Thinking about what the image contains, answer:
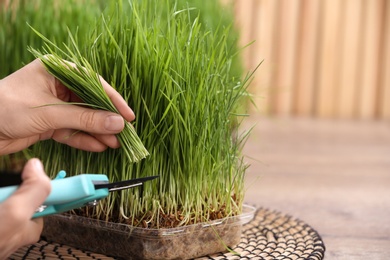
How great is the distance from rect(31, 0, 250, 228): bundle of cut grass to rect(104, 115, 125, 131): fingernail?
1.6 inches

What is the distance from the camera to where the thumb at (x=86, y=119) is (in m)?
0.90

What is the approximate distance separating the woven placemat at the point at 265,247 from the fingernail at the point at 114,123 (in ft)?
0.63

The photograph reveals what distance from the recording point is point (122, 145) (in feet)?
3.00

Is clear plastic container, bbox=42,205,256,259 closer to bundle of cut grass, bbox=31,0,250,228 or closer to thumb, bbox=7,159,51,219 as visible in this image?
bundle of cut grass, bbox=31,0,250,228

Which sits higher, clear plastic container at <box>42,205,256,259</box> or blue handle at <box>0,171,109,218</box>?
blue handle at <box>0,171,109,218</box>

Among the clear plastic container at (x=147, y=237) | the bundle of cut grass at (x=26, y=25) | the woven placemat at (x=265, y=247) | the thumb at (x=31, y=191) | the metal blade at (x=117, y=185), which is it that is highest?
the bundle of cut grass at (x=26, y=25)

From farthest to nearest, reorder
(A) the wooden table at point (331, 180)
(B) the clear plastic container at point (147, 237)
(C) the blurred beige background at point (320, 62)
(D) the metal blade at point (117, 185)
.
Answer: (C) the blurred beige background at point (320, 62) < (A) the wooden table at point (331, 180) < (B) the clear plastic container at point (147, 237) < (D) the metal blade at point (117, 185)

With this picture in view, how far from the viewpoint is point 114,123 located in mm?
894

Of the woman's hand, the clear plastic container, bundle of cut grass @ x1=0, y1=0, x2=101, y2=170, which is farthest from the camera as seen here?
bundle of cut grass @ x1=0, y1=0, x2=101, y2=170

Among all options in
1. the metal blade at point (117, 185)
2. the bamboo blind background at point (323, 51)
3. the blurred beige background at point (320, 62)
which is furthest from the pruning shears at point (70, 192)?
the bamboo blind background at point (323, 51)

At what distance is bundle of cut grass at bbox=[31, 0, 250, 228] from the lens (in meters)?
0.91

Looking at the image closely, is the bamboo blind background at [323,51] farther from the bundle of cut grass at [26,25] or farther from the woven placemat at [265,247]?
the woven placemat at [265,247]

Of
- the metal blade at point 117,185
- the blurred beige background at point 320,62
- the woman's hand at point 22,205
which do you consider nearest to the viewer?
the woman's hand at point 22,205

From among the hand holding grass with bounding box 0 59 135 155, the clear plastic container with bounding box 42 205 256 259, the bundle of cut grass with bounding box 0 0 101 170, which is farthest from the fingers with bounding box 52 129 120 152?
the bundle of cut grass with bounding box 0 0 101 170
